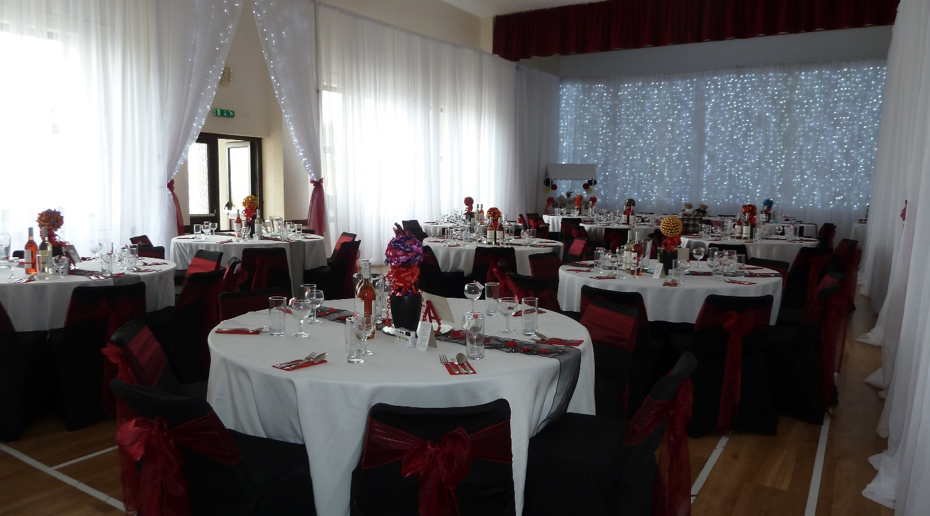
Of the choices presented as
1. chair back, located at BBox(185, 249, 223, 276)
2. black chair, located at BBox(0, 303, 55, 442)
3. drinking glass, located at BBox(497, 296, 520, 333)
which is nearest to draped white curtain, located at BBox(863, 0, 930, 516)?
drinking glass, located at BBox(497, 296, 520, 333)

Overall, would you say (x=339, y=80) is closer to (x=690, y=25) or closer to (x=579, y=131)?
(x=690, y=25)

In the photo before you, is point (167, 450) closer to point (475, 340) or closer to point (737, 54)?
point (475, 340)

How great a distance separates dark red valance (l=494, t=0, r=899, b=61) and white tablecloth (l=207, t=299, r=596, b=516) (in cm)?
959

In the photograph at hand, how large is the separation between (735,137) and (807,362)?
11266 millimetres

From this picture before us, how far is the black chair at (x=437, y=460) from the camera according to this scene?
1.88m

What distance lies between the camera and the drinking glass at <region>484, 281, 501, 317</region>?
3.25m

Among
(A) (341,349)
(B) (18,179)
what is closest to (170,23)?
(B) (18,179)

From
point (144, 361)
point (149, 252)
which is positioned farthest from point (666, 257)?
point (149, 252)

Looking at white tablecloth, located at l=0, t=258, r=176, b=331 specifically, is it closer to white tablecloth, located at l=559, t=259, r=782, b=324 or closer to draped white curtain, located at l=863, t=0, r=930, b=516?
white tablecloth, located at l=559, t=259, r=782, b=324

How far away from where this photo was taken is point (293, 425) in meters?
2.35

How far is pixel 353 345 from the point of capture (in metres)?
2.45

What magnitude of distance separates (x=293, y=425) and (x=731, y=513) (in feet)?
6.79

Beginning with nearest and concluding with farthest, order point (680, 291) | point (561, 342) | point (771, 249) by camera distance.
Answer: point (561, 342), point (680, 291), point (771, 249)

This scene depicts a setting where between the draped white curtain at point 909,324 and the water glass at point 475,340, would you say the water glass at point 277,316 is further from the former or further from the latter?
the draped white curtain at point 909,324
